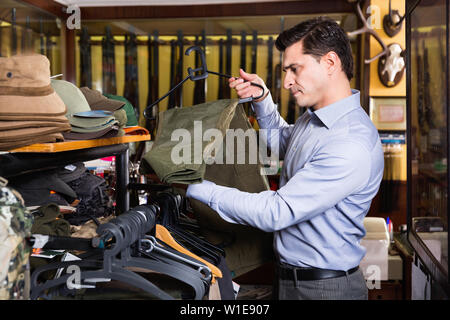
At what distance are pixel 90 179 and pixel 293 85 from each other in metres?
0.90

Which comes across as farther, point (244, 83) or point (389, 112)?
point (389, 112)

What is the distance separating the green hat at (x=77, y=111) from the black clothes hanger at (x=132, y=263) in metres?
0.33

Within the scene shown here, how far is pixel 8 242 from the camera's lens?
0.90 meters

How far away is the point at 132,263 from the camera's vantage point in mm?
1119

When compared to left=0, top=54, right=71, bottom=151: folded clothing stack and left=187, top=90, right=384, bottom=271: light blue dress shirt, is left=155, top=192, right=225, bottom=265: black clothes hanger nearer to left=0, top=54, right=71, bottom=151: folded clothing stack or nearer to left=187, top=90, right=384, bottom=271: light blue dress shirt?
left=187, top=90, right=384, bottom=271: light blue dress shirt

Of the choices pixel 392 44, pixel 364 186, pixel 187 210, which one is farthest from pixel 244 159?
pixel 392 44

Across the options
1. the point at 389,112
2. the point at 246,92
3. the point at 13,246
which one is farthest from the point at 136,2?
the point at 13,246

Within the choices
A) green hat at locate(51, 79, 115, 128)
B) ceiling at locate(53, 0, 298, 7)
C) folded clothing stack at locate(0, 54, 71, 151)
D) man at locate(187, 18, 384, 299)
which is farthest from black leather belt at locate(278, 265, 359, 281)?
ceiling at locate(53, 0, 298, 7)

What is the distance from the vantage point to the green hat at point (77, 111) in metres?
1.37

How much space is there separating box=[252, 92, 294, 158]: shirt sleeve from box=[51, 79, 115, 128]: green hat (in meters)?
0.67

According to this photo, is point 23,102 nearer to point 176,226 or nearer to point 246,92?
point 176,226

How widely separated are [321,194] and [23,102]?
0.87 metres

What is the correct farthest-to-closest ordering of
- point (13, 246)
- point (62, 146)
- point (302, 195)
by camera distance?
1. point (302, 195)
2. point (62, 146)
3. point (13, 246)

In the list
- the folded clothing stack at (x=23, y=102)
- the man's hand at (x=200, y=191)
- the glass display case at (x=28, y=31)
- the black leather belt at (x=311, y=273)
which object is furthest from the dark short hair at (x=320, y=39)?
the glass display case at (x=28, y=31)
